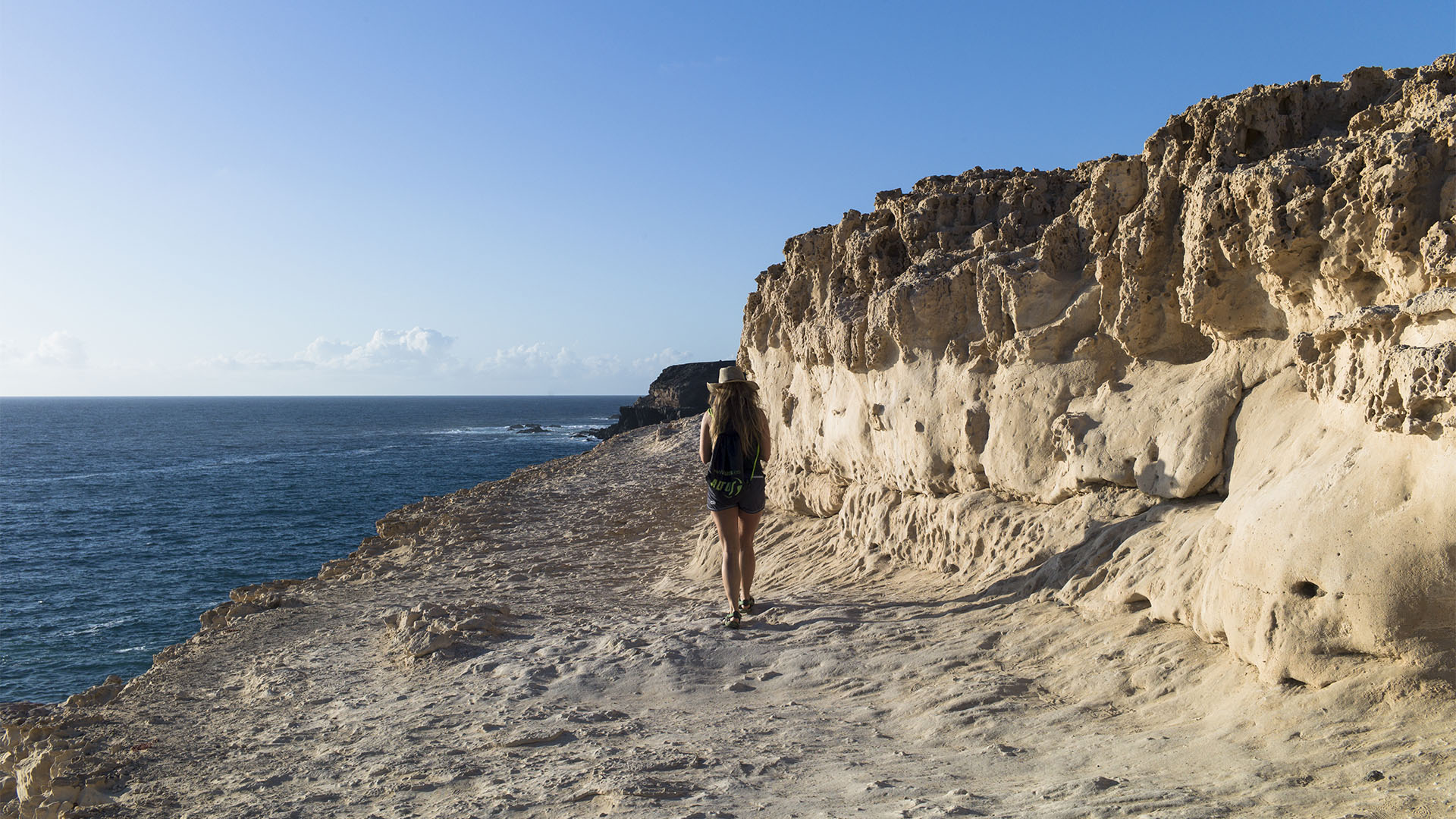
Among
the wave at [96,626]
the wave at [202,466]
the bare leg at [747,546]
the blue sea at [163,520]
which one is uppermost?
the bare leg at [747,546]

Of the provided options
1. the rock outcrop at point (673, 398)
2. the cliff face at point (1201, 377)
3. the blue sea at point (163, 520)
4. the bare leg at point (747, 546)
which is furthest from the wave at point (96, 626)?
the rock outcrop at point (673, 398)

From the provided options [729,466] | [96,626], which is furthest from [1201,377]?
[96,626]

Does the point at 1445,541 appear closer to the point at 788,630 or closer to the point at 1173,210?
the point at 1173,210

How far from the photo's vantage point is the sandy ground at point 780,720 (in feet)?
10.3

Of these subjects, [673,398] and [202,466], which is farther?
[673,398]

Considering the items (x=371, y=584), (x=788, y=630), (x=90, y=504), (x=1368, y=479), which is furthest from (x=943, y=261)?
(x=90, y=504)

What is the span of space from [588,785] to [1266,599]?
3.05 m

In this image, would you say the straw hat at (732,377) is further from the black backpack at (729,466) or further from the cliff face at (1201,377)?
the cliff face at (1201,377)

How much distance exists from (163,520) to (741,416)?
28.3 meters

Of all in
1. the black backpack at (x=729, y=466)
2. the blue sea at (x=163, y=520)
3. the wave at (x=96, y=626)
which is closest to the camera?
the black backpack at (x=729, y=466)

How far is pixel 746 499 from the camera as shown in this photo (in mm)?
6141

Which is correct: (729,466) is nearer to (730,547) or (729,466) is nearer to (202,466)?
(730,547)

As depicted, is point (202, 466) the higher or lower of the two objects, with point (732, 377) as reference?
lower

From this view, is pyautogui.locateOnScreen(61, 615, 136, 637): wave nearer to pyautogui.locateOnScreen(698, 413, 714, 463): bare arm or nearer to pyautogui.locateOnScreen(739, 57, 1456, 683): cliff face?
pyautogui.locateOnScreen(739, 57, 1456, 683): cliff face
